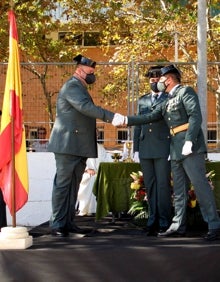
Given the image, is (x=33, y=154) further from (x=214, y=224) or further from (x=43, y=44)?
(x=43, y=44)

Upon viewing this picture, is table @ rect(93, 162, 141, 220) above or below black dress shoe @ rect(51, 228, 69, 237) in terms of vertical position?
above

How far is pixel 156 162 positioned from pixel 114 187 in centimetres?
95

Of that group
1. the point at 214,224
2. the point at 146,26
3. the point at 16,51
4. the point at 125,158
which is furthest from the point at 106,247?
the point at 146,26

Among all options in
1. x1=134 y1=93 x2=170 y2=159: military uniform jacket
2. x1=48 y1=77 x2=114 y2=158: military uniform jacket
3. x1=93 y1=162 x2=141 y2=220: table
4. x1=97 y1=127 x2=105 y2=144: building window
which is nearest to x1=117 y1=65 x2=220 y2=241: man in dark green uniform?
x1=134 y1=93 x2=170 y2=159: military uniform jacket

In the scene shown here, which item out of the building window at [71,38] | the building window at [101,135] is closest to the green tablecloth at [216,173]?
the building window at [101,135]

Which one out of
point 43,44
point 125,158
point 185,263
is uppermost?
point 43,44

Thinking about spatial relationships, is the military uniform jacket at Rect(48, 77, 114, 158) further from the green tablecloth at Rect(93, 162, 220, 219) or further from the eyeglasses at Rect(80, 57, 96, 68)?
the green tablecloth at Rect(93, 162, 220, 219)

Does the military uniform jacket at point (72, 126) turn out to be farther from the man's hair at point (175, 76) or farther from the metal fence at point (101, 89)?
the metal fence at point (101, 89)

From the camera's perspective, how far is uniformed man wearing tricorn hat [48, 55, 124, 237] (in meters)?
5.07

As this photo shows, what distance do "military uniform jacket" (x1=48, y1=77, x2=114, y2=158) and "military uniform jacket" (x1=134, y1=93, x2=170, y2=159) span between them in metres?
0.50

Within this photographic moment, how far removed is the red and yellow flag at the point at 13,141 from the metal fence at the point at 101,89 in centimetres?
353

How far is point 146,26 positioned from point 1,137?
11.3 m

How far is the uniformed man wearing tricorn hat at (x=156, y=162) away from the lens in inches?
210

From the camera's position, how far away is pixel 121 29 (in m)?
16.5
